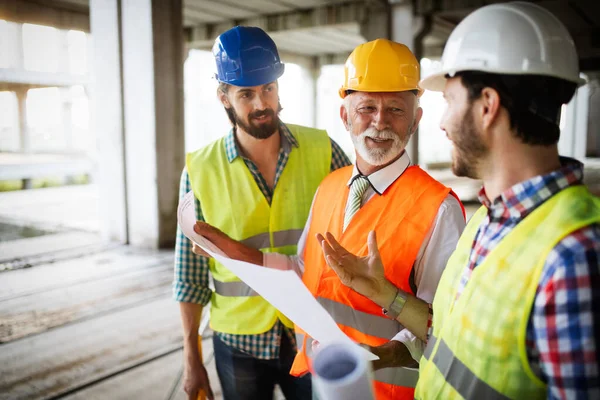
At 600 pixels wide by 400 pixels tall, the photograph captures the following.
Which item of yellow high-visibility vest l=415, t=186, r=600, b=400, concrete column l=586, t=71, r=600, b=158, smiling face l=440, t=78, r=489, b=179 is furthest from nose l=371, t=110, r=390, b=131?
concrete column l=586, t=71, r=600, b=158

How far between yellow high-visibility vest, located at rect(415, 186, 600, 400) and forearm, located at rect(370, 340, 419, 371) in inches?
9.7

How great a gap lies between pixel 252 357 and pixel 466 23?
163cm

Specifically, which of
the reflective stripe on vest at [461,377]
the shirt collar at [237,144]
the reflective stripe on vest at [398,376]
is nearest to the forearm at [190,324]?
the shirt collar at [237,144]

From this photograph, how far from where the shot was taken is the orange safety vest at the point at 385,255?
1560mm

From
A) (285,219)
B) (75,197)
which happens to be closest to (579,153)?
(75,197)

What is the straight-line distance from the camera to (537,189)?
3.36 feet

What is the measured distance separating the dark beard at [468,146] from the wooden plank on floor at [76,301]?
484 centimetres

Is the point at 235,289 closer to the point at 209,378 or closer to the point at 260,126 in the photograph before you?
the point at 260,126

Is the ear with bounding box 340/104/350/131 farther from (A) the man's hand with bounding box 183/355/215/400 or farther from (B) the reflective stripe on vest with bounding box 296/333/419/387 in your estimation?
(A) the man's hand with bounding box 183/355/215/400

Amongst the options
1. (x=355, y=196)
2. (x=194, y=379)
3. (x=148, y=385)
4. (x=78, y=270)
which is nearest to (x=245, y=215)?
(x=355, y=196)

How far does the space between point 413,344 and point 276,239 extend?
2.95 feet

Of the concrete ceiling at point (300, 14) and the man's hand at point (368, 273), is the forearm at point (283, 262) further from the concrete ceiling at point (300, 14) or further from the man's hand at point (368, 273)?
the concrete ceiling at point (300, 14)

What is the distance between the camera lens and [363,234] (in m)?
1.67

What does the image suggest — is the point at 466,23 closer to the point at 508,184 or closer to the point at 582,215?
the point at 508,184
